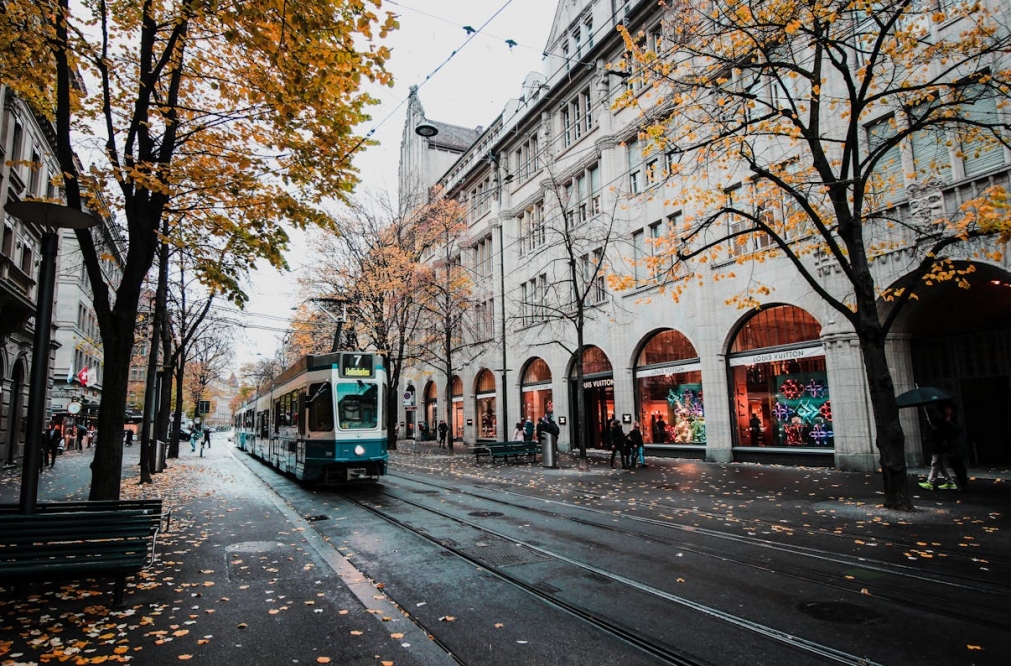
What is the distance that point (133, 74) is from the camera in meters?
9.52

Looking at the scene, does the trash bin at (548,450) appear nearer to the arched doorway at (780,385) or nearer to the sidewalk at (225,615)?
the arched doorway at (780,385)

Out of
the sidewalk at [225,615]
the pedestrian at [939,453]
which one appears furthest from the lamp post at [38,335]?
the pedestrian at [939,453]

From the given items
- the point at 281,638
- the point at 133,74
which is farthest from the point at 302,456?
the point at 281,638

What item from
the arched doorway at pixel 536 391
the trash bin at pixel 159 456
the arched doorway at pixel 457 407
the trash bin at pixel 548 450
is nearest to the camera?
the trash bin at pixel 548 450

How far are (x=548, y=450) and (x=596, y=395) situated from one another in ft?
25.3

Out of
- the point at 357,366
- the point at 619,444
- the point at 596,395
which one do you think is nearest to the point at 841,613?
the point at 357,366

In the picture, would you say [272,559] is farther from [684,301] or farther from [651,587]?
[684,301]

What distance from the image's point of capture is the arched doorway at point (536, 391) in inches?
1193

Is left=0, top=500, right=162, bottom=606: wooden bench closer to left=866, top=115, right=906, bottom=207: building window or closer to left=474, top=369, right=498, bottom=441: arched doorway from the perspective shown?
left=866, top=115, right=906, bottom=207: building window

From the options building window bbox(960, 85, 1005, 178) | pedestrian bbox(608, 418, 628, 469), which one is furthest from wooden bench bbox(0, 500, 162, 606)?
building window bbox(960, 85, 1005, 178)

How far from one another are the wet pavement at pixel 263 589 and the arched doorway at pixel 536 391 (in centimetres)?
1577

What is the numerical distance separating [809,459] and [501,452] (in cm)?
1065

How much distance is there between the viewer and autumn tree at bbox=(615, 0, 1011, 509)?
9.76 metres

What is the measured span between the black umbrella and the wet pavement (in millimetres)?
1839
